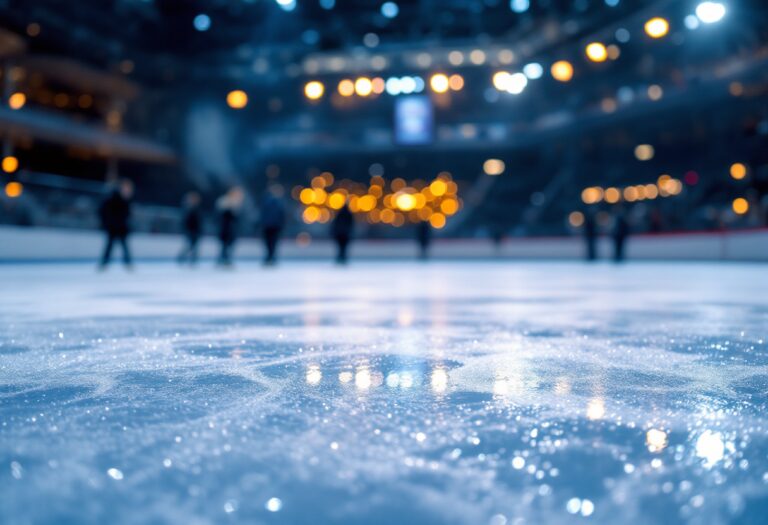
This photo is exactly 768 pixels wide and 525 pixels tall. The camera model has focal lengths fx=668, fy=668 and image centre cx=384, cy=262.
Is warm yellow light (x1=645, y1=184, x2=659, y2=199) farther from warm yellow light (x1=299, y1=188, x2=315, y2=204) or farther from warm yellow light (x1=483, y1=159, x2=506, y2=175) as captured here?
warm yellow light (x1=299, y1=188, x2=315, y2=204)

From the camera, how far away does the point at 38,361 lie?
198 centimetres

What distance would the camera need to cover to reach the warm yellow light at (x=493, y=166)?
109ft

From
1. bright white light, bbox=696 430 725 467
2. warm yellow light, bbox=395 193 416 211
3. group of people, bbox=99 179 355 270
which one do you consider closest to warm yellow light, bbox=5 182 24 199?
group of people, bbox=99 179 355 270

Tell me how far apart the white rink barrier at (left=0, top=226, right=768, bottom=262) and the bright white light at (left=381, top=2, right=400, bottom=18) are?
1640 cm

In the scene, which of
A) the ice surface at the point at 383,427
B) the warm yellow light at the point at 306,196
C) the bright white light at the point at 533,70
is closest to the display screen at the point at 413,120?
the bright white light at the point at 533,70

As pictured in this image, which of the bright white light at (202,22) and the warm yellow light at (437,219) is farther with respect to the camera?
the warm yellow light at (437,219)

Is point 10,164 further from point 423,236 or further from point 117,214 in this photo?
point 117,214

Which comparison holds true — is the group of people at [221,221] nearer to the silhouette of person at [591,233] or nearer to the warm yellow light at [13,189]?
the warm yellow light at [13,189]

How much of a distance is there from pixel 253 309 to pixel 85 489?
3.06 metres

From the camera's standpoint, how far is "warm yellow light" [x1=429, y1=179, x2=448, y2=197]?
Result: 111 ft

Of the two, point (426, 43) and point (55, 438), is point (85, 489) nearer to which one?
point (55, 438)

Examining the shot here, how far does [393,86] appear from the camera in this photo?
34000 mm

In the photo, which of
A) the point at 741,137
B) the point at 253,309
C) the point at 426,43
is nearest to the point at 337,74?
the point at 426,43

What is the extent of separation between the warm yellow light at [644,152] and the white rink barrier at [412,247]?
10.2 meters
